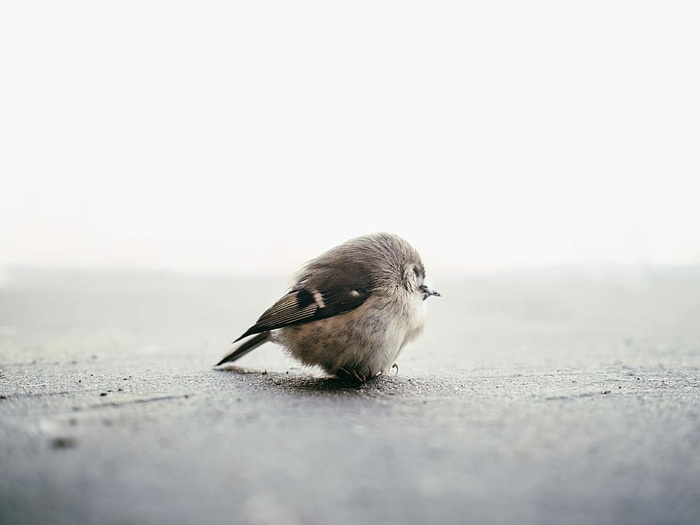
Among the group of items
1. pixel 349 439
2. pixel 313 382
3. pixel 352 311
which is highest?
pixel 352 311

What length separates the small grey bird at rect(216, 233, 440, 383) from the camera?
274 centimetres

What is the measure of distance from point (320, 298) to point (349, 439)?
119 centimetres

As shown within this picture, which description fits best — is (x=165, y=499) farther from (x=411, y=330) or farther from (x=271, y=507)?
(x=411, y=330)

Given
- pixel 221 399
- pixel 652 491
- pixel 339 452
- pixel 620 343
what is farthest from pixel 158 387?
pixel 620 343

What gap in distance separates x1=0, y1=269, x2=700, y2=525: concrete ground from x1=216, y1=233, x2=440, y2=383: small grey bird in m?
0.13

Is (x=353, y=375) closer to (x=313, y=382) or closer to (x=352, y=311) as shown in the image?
(x=313, y=382)

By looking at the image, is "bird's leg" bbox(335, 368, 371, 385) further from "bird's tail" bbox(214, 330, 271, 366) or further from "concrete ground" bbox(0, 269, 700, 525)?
"bird's tail" bbox(214, 330, 271, 366)

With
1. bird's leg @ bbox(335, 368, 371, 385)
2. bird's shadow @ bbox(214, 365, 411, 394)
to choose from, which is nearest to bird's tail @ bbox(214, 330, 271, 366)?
bird's shadow @ bbox(214, 365, 411, 394)

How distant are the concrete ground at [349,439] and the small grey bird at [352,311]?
134mm

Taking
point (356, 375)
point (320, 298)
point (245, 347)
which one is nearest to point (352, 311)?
point (320, 298)

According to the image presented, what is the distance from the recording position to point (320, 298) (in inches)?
111

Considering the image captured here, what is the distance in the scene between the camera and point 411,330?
2.93 metres

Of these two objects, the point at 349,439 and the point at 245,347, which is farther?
the point at 245,347

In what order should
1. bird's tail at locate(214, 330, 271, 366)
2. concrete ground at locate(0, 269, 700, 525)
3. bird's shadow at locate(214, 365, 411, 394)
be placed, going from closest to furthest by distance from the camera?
concrete ground at locate(0, 269, 700, 525)
bird's shadow at locate(214, 365, 411, 394)
bird's tail at locate(214, 330, 271, 366)
